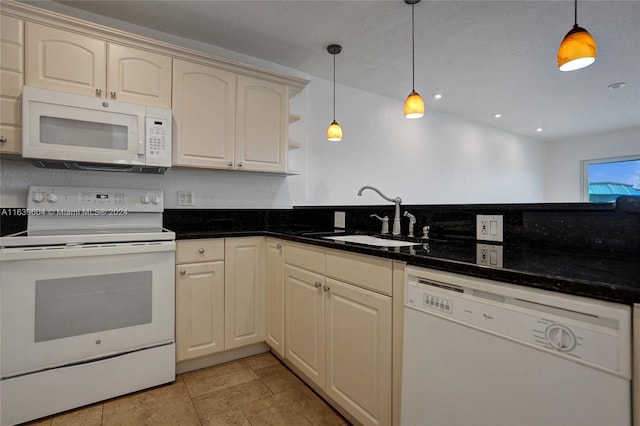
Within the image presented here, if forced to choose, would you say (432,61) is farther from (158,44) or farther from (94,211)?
(94,211)

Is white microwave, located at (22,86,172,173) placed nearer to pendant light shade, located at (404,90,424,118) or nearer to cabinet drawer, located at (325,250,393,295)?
cabinet drawer, located at (325,250,393,295)

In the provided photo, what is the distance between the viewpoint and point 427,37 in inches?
96.4

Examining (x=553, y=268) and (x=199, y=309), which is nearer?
(x=553, y=268)

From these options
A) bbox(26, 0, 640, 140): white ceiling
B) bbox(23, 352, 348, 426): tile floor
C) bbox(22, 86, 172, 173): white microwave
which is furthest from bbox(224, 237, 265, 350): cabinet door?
bbox(26, 0, 640, 140): white ceiling

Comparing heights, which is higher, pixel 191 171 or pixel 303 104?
pixel 303 104

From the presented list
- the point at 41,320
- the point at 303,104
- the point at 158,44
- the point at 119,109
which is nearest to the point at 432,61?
the point at 303,104

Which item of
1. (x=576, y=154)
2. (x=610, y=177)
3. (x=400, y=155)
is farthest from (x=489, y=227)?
(x=576, y=154)

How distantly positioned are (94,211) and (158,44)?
3.81 feet

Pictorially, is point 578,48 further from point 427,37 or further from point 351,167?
point 351,167

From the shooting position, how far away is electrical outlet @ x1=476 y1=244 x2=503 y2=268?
935 millimetres

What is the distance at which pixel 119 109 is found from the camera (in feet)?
6.10

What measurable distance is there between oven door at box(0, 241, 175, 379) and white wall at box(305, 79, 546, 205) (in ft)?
5.47

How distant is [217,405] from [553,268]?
1.68 meters

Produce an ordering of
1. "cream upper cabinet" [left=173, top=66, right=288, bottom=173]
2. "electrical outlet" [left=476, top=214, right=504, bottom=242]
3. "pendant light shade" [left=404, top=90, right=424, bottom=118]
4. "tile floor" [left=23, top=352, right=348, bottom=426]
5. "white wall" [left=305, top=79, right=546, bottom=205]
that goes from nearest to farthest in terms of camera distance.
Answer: "electrical outlet" [left=476, top=214, right=504, bottom=242]
"tile floor" [left=23, top=352, right=348, bottom=426]
"pendant light shade" [left=404, top=90, right=424, bottom=118]
"cream upper cabinet" [left=173, top=66, right=288, bottom=173]
"white wall" [left=305, top=79, right=546, bottom=205]
